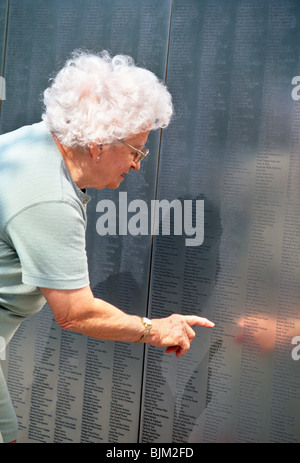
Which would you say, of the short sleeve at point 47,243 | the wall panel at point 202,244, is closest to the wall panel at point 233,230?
the wall panel at point 202,244

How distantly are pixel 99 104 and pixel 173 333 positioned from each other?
0.69m

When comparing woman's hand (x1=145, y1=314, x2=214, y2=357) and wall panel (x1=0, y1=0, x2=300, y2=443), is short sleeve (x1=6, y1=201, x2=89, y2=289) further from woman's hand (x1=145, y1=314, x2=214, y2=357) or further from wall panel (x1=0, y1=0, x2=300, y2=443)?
wall panel (x1=0, y1=0, x2=300, y2=443)

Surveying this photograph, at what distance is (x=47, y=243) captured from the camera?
4.50ft

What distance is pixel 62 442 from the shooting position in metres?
2.81

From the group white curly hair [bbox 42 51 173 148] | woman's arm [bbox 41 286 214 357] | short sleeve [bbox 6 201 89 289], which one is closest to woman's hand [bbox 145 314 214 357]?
woman's arm [bbox 41 286 214 357]

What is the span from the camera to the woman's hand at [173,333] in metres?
1.64

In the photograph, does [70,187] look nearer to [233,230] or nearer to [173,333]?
[173,333]

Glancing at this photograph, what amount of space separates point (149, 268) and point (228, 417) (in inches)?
28.6

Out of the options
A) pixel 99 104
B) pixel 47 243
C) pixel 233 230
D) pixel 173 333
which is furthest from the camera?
pixel 233 230

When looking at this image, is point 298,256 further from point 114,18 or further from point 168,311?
point 114,18

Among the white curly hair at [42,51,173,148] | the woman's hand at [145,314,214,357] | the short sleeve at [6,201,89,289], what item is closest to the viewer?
the short sleeve at [6,201,89,289]

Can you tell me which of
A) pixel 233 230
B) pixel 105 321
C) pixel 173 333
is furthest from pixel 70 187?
pixel 233 230

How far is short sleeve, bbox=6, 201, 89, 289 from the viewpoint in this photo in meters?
1.37

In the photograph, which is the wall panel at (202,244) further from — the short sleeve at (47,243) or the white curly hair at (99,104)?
the short sleeve at (47,243)
